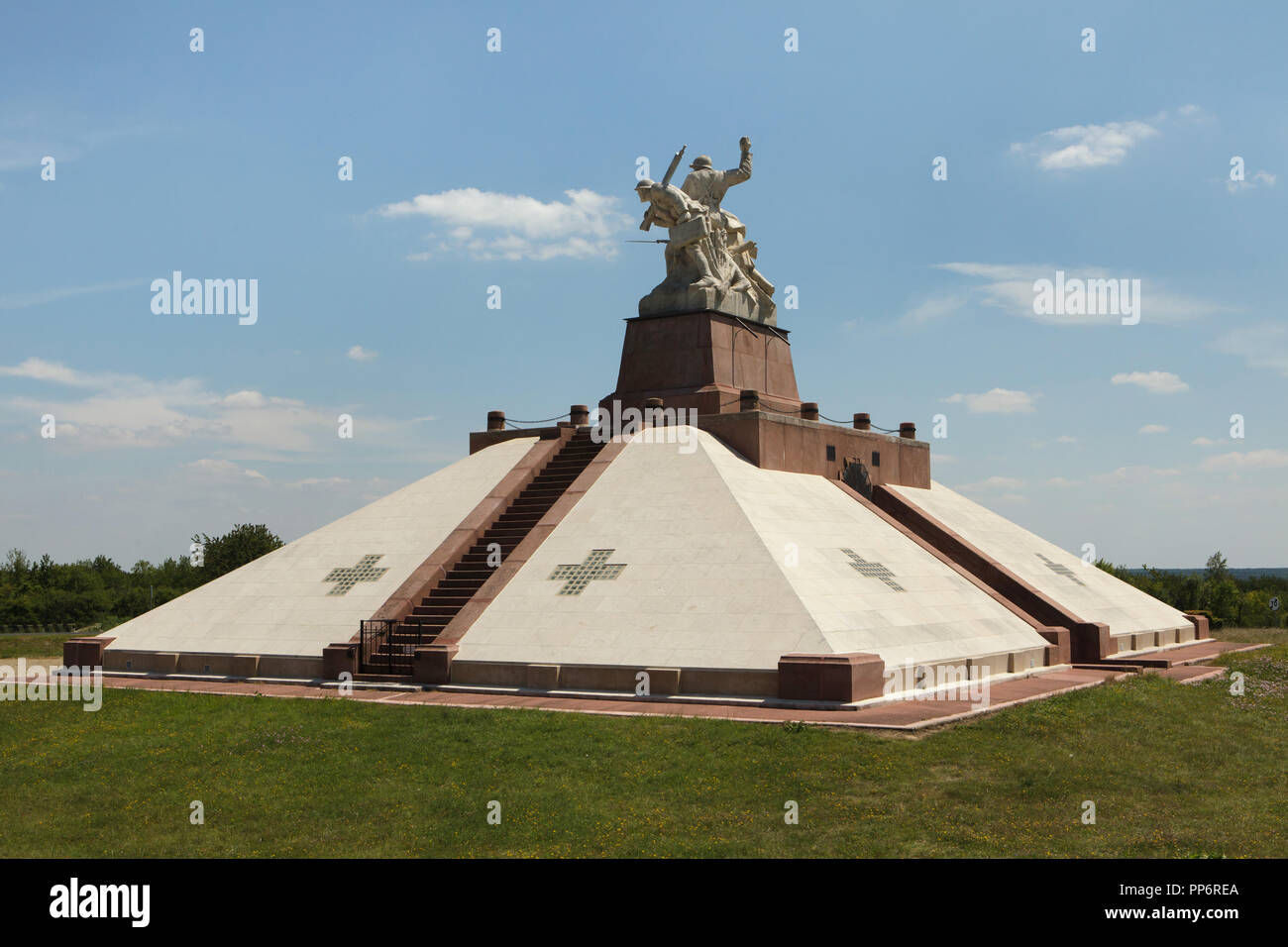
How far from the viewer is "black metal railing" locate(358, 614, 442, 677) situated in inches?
926

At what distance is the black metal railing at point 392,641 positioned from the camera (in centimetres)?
2352

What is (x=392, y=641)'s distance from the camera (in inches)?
950

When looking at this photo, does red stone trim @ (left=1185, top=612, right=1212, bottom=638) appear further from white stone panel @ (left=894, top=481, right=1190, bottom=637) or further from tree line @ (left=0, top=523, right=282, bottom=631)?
tree line @ (left=0, top=523, right=282, bottom=631)

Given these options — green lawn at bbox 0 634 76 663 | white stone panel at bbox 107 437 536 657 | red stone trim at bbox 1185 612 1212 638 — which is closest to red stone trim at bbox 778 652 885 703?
white stone panel at bbox 107 437 536 657

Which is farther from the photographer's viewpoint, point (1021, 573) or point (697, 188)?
point (697, 188)

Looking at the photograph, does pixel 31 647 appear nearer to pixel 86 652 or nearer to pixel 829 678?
pixel 86 652

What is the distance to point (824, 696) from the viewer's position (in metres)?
19.1

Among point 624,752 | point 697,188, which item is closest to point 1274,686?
point 624,752

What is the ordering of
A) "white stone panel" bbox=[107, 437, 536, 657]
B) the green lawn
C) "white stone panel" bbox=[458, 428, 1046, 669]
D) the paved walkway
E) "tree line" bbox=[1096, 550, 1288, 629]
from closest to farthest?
the paved walkway
"white stone panel" bbox=[458, 428, 1046, 669]
"white stone panel" bbox=[107, 437, 536, 657]
the green lawn
"tree line" bbox=[1096, 550, 1288, 629]

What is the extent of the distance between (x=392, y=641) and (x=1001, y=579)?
15223 mm

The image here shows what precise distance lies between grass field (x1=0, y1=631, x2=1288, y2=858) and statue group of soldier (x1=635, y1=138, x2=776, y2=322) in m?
19.1

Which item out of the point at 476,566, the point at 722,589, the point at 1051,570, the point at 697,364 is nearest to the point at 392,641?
the point at 476,566
